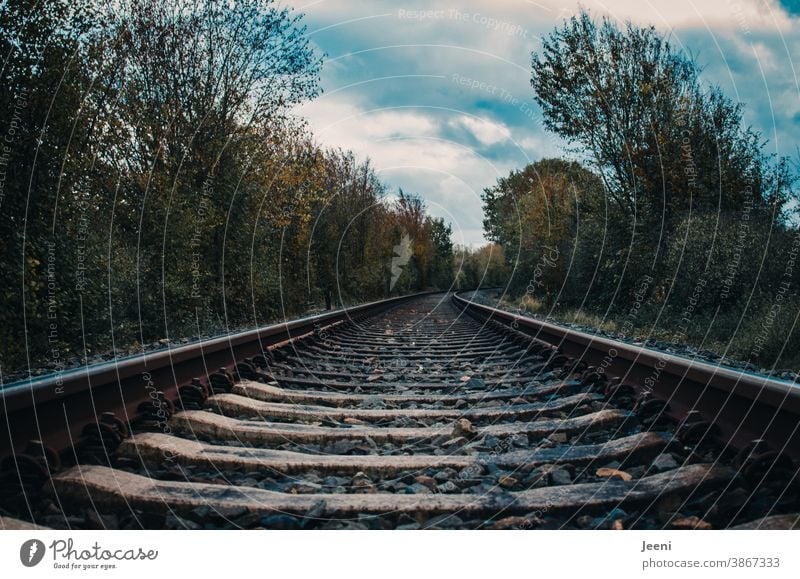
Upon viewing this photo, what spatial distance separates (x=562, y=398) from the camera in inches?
142

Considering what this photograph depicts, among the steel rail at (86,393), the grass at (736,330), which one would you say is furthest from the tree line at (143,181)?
the grass at (736,330)

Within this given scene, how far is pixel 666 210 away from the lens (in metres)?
11.8

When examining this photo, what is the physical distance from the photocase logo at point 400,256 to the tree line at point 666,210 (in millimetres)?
21047

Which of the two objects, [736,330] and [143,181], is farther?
[143,181]

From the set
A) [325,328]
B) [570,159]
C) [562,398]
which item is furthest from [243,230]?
[562,398]

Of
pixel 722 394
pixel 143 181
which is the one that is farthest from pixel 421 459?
pixel 143 181

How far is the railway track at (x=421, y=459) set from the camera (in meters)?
1.95

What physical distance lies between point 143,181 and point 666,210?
32.6ft

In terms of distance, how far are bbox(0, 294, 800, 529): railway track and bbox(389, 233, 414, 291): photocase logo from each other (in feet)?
110

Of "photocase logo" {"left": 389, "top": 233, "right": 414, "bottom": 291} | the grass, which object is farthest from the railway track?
"photocase logo" {"left": 389, "top": 233, "right": 414, "bottom": 291}
